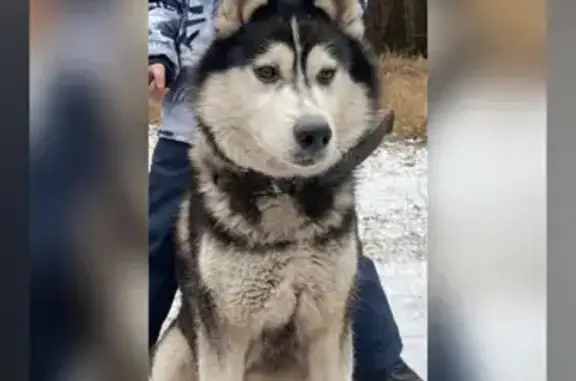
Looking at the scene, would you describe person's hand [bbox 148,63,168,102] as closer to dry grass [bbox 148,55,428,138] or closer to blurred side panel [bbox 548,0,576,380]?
dry grass [bbox 148,55,428,138]

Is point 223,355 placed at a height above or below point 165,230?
below

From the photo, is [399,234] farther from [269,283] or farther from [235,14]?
[235,14]

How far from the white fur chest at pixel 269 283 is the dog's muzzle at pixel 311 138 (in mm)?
162

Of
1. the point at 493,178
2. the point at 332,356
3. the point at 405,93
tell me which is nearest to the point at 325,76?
the point at 405,93

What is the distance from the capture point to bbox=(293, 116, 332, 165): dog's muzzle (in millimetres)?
1810

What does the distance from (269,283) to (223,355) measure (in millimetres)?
156

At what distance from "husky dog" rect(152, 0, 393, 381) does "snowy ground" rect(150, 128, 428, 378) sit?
0.03 metres

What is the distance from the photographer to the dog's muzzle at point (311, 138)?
1.81m

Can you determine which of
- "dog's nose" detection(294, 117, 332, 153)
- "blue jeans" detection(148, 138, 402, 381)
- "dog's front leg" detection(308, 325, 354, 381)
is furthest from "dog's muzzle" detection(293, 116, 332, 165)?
"dog's front leg" detection(308, 325, 354, 381)

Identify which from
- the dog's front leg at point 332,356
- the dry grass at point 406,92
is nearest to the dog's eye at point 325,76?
the dry grass at point 406,92

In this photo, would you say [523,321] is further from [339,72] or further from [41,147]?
[41,147]

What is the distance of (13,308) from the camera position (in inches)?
74.6

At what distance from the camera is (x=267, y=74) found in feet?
5.98

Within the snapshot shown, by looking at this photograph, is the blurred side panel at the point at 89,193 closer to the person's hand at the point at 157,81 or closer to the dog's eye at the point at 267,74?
the person's hand at the point at 157,81
